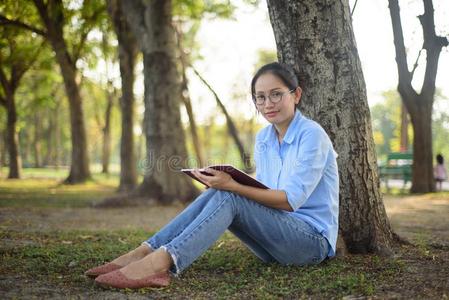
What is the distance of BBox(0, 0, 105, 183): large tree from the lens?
16.7m

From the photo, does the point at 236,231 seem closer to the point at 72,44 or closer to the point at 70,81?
the point at 70,81

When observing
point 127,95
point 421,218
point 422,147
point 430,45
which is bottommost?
point 421,218

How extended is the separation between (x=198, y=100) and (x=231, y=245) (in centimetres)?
3985

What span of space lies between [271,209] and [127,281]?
1.04 metres

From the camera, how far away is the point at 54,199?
12227mm

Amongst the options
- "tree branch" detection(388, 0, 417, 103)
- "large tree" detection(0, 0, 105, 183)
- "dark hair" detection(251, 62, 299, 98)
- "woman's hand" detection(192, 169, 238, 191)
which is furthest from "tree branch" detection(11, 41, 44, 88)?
"woman's hand" detection(192, 169, 238, 191)

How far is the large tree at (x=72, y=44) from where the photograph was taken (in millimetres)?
16734

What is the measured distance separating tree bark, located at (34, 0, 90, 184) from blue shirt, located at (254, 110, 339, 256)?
1486cm

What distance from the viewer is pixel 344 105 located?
4.23 meters

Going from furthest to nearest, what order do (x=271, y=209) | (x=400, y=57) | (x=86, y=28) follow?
(x=86, y=28)
(x=400, y=57)
(x=271, y=209)

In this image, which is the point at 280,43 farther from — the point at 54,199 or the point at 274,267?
the point at 54,199

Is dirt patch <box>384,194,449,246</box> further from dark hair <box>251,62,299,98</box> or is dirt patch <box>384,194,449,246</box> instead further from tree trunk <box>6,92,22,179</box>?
tree trunk <box>6,92,22,179</box>

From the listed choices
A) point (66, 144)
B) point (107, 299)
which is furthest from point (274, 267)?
point (66, 144)

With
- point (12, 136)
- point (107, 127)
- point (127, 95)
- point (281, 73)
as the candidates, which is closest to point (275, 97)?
point (281, 73)
